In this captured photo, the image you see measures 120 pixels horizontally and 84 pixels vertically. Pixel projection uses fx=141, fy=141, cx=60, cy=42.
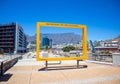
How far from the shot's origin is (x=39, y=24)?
36.7ft

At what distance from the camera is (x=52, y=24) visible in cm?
1140

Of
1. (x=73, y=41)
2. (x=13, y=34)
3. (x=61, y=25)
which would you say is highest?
(x=13, y=34)

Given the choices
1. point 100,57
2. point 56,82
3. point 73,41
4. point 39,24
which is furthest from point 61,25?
point 100,57

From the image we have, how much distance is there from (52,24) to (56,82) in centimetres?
551

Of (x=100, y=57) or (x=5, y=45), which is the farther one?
(x=5, y=45)

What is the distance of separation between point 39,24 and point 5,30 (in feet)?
302

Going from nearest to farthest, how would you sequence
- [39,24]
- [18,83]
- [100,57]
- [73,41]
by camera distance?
[18,83], [39,24], [73,41], [100,57]

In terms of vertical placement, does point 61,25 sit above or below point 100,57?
above

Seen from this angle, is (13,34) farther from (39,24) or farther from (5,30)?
(39,24)

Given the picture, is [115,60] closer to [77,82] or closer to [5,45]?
[77,82]

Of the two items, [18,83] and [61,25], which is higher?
[61,25]

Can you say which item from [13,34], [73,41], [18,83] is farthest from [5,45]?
[18,83]

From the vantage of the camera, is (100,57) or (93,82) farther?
(100,57)

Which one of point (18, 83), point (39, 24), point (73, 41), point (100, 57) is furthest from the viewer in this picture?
point (100, 57)
